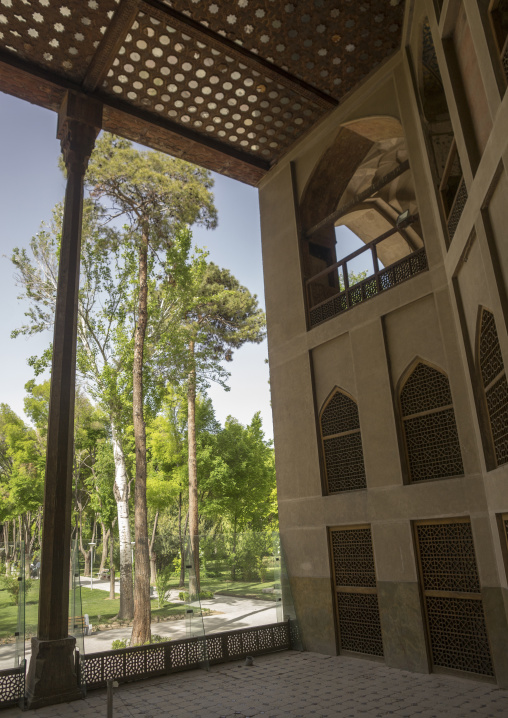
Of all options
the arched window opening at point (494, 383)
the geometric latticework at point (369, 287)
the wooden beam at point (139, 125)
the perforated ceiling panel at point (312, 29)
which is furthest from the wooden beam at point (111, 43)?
the arched window opening at point (494, 383)

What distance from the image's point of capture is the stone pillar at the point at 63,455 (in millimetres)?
6223

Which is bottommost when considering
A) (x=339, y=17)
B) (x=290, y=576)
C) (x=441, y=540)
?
(x=290, y=576)

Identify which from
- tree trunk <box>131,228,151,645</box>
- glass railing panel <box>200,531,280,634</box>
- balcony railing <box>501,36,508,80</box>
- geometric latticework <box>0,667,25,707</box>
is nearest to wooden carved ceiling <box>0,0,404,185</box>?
balcony railing <box>501,36,508,80</box>

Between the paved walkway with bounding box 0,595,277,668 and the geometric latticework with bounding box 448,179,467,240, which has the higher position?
the geometric latticework with bounding box 448,179,467,240

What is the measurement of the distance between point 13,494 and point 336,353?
1829 centimetres

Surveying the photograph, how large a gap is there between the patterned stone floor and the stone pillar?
0.38 m

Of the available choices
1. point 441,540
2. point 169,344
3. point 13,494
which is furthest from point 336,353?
point 13,494

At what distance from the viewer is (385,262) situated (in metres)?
13.1

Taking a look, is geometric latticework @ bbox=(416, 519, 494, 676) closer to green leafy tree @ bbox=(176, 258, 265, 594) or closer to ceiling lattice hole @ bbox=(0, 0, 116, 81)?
ceiling lattice hole @ bbox=(0, 0, 116, 81)

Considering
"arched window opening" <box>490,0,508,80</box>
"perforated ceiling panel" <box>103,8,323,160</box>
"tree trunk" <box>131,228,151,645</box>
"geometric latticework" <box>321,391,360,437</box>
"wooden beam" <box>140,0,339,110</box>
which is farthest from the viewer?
"tree trunk" <box>131,228,151,645</box>

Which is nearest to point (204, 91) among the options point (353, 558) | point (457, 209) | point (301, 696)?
point (457, 209)

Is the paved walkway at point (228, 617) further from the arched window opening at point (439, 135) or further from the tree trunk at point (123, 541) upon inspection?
the arched window opening at point (439, 135)

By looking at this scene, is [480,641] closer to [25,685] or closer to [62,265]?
[25,685]

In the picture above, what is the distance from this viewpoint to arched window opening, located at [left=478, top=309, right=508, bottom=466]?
5.31m
